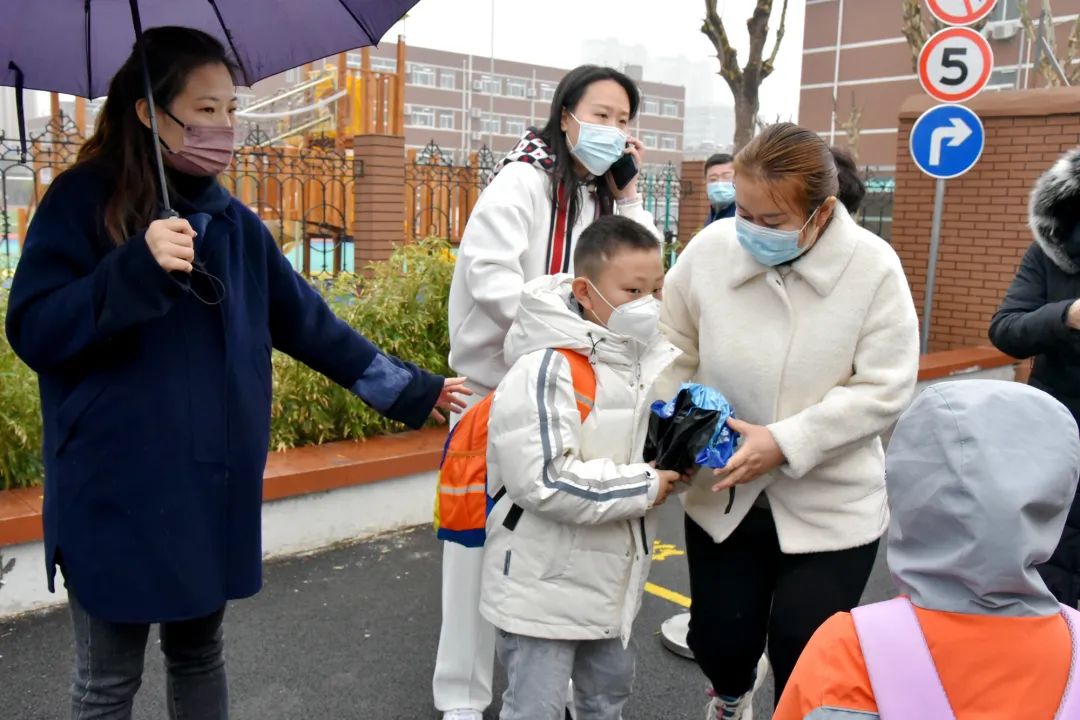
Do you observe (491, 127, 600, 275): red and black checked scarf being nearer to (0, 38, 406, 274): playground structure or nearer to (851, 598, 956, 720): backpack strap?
(851, 598, 956, 720): backpack strap

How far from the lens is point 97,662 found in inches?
87.8

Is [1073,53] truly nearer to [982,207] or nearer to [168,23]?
[982,207]

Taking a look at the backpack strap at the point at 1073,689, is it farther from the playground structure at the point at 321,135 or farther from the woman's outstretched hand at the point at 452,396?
the playground structure at the point at 321,135

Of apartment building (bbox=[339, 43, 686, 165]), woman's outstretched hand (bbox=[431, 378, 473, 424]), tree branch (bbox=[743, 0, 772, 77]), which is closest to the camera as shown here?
woman's outstretched hand (bbox=[431, 378, 473, 424])

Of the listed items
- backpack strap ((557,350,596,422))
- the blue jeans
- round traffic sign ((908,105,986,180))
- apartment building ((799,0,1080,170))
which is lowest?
the blue jeans

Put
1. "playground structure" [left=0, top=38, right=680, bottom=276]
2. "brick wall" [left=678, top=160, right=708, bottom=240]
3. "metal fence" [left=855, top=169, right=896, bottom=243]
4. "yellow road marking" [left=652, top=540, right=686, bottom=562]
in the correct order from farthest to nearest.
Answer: "brick wall" [left=678, top=160, right=708, bottom=240], "metal fence" [left=855, top=169, right=896, bottom=243], "playground structure" [left=0, top=38, right=680, bottom=276], "yellow road marking" [left=652, top=540, right=686, bottom=562]

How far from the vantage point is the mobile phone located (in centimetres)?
321

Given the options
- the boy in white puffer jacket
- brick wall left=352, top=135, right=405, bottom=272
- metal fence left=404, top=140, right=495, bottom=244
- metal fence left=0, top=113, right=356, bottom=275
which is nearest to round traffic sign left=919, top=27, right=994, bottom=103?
metal fence left=404, top=140, right=495, bottom=244

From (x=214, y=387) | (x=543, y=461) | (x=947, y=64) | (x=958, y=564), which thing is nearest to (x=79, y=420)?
(x=214, y=387)

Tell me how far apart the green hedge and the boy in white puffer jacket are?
A: 271 centimetres

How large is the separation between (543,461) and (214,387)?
2.45 ft

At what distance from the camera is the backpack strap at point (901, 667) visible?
1.46m

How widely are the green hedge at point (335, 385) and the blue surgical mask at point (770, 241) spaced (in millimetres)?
3094

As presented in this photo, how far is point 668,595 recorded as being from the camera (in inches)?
176
